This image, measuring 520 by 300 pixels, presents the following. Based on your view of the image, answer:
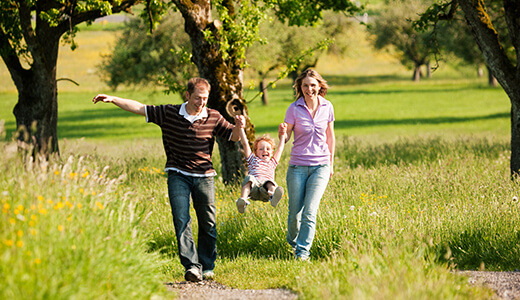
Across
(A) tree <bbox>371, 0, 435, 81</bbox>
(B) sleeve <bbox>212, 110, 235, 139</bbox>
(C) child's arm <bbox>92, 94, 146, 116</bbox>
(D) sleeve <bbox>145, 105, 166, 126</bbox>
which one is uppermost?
(A) tree <bbox>371, 0, 435, 81</bbox>

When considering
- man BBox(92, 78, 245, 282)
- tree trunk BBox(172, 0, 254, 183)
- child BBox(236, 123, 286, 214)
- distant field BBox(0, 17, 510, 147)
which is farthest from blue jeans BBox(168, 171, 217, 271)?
distant field BBox(0, 17, 510, 147)

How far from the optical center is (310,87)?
6.58m

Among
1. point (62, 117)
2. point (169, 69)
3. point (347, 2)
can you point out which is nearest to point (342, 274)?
point (347, 2)

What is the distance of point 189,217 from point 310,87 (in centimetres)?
199

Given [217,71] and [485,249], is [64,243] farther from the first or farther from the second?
[217,71]

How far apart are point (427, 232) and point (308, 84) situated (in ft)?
7.48

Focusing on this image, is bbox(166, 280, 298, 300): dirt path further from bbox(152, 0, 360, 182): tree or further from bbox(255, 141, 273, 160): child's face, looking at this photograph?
bbox(152, 0, 360, 182): tree

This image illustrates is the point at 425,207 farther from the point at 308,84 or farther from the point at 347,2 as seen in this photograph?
the point at 347,2

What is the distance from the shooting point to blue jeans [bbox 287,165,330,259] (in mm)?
6523

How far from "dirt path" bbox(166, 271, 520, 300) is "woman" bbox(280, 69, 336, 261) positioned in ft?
3.75

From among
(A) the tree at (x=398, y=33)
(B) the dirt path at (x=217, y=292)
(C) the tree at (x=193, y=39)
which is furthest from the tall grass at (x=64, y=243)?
(A) the tree at (x=398, y=33)

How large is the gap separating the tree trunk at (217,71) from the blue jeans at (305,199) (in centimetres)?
357

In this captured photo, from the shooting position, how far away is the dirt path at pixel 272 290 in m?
5.11

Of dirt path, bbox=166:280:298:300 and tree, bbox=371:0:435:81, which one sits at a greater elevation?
tree, bbox=371:0:435:81
